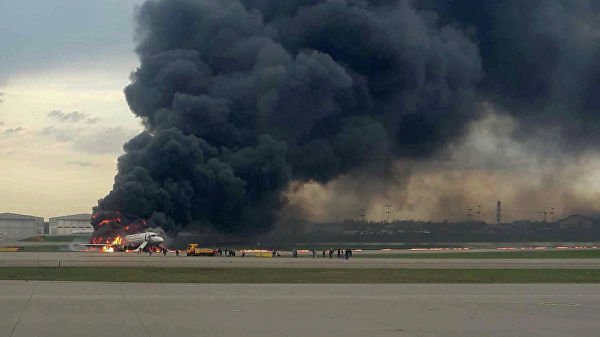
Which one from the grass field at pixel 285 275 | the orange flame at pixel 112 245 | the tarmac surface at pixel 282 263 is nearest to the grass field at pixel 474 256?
the tarmac surface at pixel 282 263

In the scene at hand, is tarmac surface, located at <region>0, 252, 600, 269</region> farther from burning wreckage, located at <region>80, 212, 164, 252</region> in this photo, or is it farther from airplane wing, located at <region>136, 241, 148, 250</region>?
burning wreckage, located at <region>80, 212, 164, 252</region>

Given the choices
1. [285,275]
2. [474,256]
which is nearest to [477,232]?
[474,256]

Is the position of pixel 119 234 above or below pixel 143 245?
above

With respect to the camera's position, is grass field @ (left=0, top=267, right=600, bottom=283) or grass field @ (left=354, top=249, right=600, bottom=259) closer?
grass field @ (left=0, top=267, right=600, bottom=283)

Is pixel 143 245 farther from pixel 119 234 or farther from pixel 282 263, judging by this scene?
pixel 282 263

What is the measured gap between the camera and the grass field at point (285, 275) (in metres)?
46.8

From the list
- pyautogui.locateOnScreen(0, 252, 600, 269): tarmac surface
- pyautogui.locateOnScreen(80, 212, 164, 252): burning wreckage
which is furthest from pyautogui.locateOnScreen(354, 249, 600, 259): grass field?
pyautogui.locateOnScreen(80, 212, 164, 252): burning wreckage
